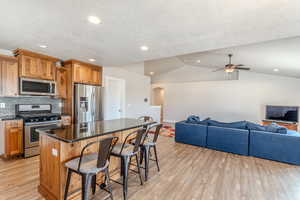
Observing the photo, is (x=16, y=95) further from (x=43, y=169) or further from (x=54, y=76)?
(x=43, y=169)

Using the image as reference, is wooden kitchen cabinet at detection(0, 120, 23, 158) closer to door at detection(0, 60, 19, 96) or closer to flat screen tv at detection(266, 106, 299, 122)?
door at detection(0, 60, 19, 96)

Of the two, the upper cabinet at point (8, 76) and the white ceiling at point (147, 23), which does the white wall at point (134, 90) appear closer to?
the upper cabinet at point (8, 76)

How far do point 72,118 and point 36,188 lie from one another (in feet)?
7.29

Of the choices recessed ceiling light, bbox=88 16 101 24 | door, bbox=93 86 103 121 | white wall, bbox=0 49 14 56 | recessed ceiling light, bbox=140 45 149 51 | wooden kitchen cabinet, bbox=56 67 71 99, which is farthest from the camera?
door, bbox=93 86 103 121

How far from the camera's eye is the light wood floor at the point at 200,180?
2.23 meters

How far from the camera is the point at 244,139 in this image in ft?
12.6

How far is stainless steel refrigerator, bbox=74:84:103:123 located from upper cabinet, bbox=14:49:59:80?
75 cm

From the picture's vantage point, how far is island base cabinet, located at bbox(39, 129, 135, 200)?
187cm

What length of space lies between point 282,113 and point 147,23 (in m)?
6.83

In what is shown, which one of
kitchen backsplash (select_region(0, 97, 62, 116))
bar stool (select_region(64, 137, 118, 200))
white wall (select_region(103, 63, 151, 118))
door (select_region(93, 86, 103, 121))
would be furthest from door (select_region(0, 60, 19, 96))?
bar stool (select_region(64, 137, 118, 200))

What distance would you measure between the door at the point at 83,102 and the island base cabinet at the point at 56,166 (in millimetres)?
2251

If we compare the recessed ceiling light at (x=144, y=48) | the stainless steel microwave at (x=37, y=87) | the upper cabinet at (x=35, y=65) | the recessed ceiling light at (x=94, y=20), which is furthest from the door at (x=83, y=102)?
the recessed ceiling light at (x=94, y=20)

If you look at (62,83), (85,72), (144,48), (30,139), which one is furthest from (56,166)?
(85,72)

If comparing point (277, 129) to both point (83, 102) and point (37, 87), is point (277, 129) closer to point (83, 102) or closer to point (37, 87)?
point (83, 102)
